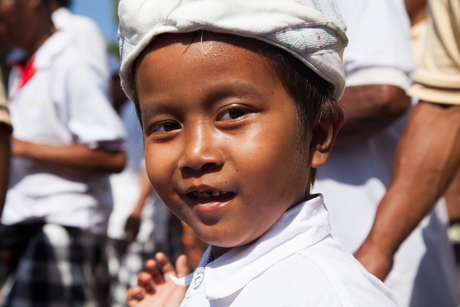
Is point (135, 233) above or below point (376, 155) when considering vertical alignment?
below

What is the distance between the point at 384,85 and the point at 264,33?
723 millimetres

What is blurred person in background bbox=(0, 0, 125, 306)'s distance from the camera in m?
2.81

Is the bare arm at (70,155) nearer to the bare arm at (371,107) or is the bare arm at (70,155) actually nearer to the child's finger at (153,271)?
the child's finger at (153,271)

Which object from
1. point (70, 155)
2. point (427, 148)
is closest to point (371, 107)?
point (427, 148)

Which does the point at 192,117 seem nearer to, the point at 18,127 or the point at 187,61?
A: the point at 187,61

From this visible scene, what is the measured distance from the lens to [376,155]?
6.16 ft

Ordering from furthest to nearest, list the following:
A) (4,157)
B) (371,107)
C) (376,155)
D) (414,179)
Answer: (4,157)
(376,155)
(371,107)
(414,179)

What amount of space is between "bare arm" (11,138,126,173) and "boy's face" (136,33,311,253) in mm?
1817

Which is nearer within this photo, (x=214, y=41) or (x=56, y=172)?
(x=214, y=41)

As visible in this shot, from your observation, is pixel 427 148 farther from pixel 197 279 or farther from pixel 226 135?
pixel 197 279

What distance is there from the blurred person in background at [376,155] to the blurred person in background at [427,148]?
0.11 meters

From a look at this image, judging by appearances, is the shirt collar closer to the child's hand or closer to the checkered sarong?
the child's hand

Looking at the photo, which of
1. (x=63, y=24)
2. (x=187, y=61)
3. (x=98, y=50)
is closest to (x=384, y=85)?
(x=187, y=61)

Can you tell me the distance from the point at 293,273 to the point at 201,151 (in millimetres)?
362
